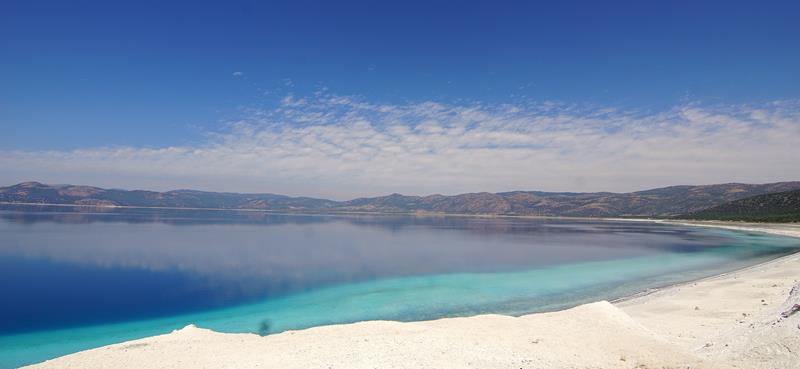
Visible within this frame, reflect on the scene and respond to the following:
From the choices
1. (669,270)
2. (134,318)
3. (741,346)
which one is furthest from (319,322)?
(669,270)

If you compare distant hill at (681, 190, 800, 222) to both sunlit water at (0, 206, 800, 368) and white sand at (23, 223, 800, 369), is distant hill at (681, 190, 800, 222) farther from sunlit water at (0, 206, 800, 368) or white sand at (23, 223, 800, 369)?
white sand at (23, 223, 800, 369)

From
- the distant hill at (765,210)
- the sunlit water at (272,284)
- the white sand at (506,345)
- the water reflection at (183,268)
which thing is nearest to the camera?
the white sand at (506,345)

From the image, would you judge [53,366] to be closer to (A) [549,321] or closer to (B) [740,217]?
(A) [549,321]

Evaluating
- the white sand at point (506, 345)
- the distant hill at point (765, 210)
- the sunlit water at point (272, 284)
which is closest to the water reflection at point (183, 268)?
the sunlit water at point (272, 284)

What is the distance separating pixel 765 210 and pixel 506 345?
5736 inches

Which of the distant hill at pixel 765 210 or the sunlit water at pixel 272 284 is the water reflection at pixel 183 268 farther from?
the distant hill at pixel 765 210

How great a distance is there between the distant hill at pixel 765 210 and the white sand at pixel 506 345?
367 feet

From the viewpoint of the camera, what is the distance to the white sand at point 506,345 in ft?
38.7

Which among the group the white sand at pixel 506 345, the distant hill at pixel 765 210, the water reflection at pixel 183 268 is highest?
the distant hill at pixel 765 210

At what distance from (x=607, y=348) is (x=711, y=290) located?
16947 mm

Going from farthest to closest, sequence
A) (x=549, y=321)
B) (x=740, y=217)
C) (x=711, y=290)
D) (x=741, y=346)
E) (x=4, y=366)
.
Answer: (x=740, y=217) → (x=711, y=290) → (x=549, y=321) → (x=4, y=366) → (x=741, y=346)

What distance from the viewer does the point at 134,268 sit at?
130 ft

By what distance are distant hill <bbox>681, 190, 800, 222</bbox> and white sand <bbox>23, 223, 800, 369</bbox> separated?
367 ft

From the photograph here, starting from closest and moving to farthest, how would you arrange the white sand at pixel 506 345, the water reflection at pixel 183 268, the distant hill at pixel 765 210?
the white sand at pixel 506 345 < the water reflection at pixel 183 268 < the distant hill at pixel 765 210
